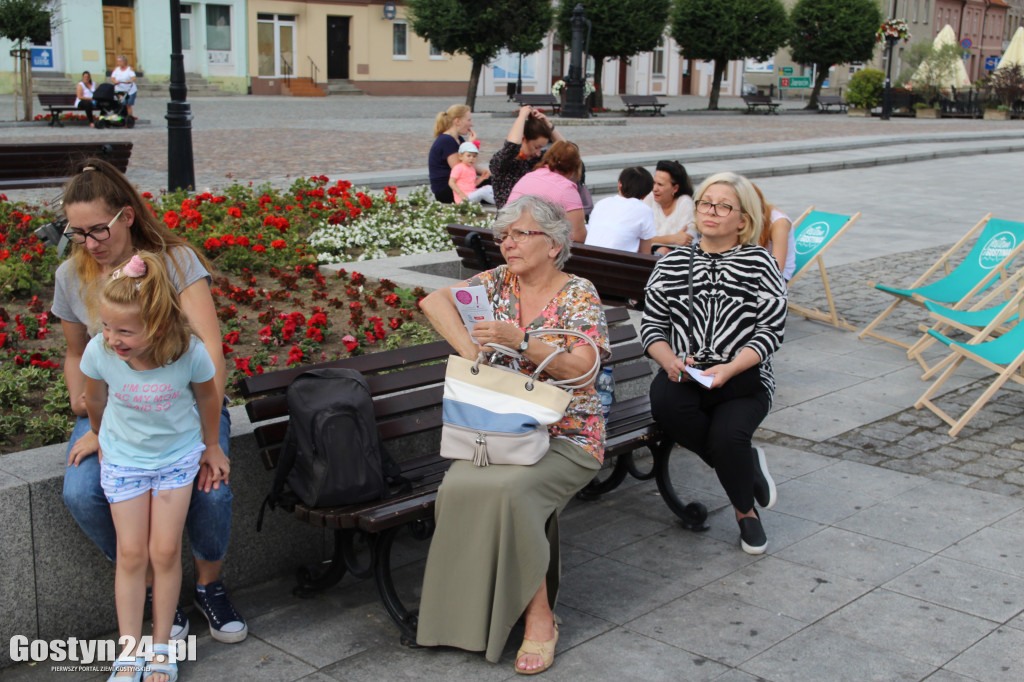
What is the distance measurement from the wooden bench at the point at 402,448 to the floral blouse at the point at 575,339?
51 cm

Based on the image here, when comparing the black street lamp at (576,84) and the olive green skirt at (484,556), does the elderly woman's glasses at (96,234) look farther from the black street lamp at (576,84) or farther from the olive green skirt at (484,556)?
the black street lamp at (576,84)

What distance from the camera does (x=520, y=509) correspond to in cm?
363

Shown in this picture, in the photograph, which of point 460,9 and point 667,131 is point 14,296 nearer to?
point 667,131

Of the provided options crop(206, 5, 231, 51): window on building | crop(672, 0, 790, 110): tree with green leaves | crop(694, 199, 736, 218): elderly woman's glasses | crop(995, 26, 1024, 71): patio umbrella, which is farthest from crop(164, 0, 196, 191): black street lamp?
crop(995, 26, 1024, 71): patio umbrella

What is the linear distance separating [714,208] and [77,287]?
2.58 metres

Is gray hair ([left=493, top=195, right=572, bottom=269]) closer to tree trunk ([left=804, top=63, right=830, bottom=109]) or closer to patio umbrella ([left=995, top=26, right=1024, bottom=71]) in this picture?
tree trunk ([left=804, top=63, right=830, bottom=109])

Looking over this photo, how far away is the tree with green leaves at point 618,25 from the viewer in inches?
1576

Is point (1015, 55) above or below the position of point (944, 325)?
above

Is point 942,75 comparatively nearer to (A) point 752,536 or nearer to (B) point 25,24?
(B) point 25,24

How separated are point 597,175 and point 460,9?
822 inches

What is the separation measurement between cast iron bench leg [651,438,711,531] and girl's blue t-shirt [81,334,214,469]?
84.7 inches

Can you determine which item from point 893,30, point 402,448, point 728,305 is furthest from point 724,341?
point 893,30

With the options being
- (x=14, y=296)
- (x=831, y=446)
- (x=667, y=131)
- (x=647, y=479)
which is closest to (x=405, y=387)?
(x=647, y=479)

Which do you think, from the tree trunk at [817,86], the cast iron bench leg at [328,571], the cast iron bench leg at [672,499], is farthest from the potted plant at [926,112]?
the cast iron bench leg at [328,571]
